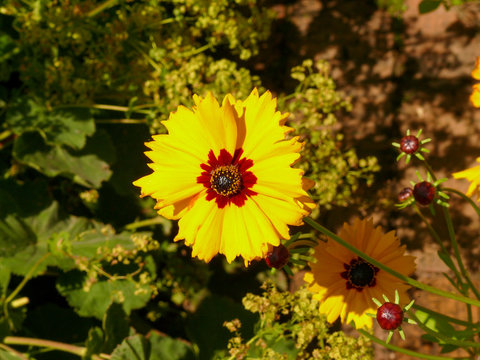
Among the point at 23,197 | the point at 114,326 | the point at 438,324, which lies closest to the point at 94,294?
the point at 114,326

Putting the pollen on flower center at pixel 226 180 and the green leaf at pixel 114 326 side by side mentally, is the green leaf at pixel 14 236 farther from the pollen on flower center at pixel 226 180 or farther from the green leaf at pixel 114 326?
the pollen on flower center at pixel 226 180

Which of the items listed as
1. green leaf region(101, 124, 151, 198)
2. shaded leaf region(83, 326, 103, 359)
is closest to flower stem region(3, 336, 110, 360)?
shaded leaf region(83, 326, 103, 359)

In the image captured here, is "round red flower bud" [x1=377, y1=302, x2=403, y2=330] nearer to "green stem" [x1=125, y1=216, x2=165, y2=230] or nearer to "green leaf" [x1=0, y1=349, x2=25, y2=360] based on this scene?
"green stem" [x1=125, y1=216, x2=165, y2=230]

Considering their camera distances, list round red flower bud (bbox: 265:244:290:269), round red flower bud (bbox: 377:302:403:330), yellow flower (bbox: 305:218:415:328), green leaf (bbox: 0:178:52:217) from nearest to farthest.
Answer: round red flower bud (bbox: 377:302:403:330), round red flower bud (bbox: 265:244:290:269), yellow flower (bbox: 305:218:415:328), green leaf (bbox: 0:178:52:217)

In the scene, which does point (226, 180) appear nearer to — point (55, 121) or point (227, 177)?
point (227, 177)

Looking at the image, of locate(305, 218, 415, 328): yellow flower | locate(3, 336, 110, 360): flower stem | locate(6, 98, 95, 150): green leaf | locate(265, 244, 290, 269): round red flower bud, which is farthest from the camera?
locate(6, 98, 95, 150): green leaf

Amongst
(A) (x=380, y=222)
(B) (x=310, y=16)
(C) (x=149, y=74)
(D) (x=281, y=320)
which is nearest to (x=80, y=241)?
(C) (x=149, y=74)
